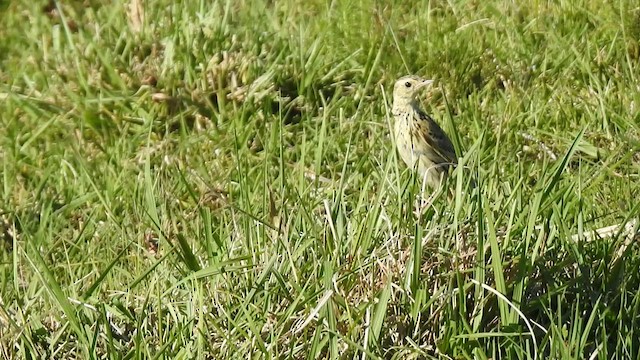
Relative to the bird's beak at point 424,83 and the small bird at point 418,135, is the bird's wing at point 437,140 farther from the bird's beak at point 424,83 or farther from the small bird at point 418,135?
the bird's beak at point 424,83

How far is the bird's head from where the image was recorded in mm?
6094

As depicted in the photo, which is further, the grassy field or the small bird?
the small bird

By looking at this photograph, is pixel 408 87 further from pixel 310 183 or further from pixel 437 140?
pixel 310 183

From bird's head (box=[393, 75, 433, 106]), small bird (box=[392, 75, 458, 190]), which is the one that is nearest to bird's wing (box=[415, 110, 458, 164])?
small bird (box=[392, 75, 458, 190])

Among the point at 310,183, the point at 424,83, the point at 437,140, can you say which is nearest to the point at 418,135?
the point at 437,140

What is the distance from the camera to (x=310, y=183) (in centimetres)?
534

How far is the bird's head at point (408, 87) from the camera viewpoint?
6.09 m

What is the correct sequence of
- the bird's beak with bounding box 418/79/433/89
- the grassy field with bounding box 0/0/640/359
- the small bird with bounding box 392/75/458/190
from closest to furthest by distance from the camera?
1. the grassy field with bounding box 0/0/640/359
2. the small bird with bounding box 392/75/458/190
3. the bird's beak with bounding box 418/79/433/89

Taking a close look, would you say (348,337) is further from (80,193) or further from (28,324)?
(80,193)

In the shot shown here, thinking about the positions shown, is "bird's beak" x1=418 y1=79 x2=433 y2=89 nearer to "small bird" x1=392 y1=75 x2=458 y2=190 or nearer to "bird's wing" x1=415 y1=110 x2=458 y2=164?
"small bird" x1=392 y1=75 x2=458 y2=190

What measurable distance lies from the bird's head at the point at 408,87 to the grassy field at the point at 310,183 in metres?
0.15

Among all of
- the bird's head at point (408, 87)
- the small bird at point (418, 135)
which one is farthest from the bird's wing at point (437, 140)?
the bird's head at point (408, 87)

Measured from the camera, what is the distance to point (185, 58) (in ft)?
21.3

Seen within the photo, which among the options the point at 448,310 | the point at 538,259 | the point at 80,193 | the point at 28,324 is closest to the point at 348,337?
the point at 448,310
